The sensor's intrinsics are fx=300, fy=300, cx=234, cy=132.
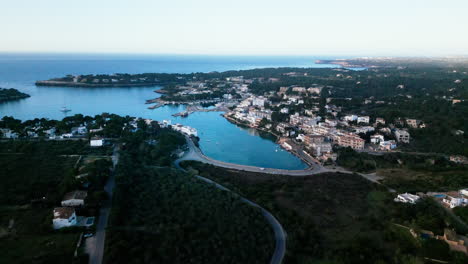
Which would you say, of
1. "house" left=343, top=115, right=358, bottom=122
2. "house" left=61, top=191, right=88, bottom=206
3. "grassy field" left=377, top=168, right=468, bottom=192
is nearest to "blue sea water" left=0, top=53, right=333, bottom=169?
"grassy field" left=377, top=168, right=468, bottom=192

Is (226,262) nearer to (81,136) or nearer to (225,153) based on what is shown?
(225,153)

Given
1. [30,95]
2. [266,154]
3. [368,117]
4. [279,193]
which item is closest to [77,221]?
[279,193]

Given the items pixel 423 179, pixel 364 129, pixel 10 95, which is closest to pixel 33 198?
pixel 423 179

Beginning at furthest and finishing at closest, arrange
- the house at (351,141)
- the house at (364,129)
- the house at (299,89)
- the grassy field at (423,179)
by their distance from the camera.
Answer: the house at (299,89), the house at (364,129), the house at (351,141), the grassy field at (423,179)

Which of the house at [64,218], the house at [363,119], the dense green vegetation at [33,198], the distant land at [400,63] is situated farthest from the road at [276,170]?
the distant land at [400,63]

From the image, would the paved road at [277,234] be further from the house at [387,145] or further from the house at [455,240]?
the house at [387,145]

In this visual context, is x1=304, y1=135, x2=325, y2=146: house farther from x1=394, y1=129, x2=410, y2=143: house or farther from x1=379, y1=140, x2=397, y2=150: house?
x1=394, y1=129, x2=410, y2=143: house
